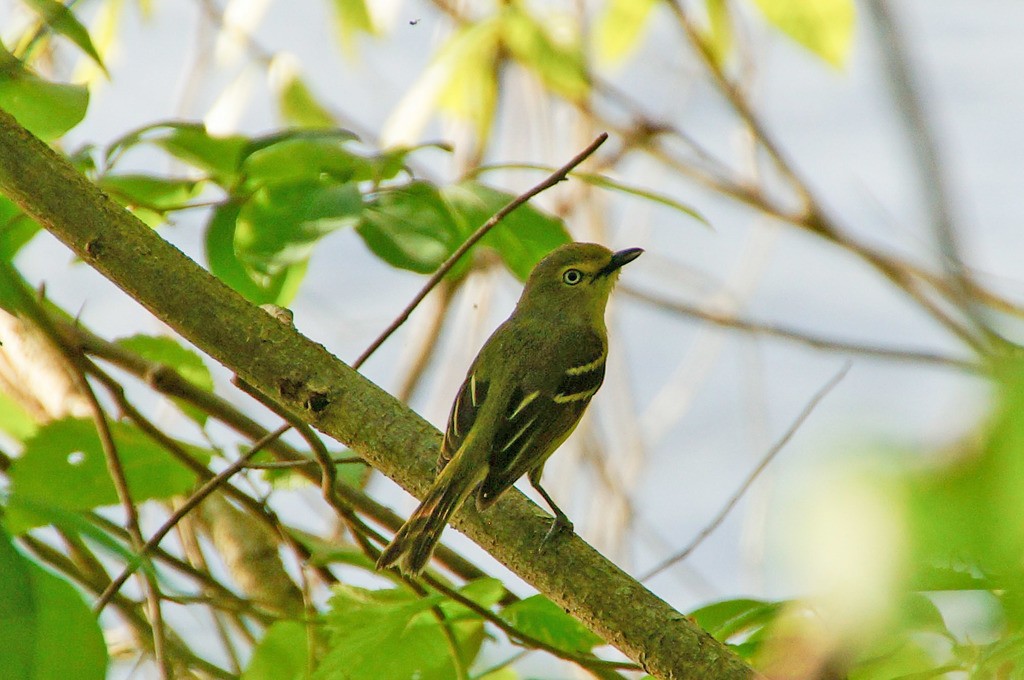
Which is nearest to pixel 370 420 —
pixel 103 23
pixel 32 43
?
pixel 32 43

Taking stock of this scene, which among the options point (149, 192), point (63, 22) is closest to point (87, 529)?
point (63, 22)

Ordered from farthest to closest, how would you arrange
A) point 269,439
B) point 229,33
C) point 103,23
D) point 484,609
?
point 229,33
point 103,23
point 269,439
point 484,609

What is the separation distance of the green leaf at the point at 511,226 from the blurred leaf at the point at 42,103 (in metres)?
0.75

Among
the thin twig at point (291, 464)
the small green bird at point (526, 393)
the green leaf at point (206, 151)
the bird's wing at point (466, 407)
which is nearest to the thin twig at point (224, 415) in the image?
the thin twig at point (291, 464)

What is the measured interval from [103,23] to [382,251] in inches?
84.1

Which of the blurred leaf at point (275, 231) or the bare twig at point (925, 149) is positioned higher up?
the blurred leaf at point (275, 231)

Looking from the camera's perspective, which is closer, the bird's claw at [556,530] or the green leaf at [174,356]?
the bird's claw at [556,530]

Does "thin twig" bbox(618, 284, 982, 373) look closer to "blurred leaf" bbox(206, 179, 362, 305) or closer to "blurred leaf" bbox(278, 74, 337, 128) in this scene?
"blurred leaf" bbox(278, 74, 337, 128)

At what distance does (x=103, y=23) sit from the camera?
12.2 ft

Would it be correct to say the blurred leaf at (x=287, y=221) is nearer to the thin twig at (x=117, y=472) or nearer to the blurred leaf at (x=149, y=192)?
the blurred leaf at (x=149, y=192)

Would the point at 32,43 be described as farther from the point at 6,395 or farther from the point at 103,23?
the point at 103,23

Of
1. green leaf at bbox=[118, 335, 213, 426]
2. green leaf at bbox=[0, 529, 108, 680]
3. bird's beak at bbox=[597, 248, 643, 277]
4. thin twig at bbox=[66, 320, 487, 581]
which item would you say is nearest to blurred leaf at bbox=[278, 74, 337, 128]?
bird's beak at bbox=[597, 248, 643, 277]

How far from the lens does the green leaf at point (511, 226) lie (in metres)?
2.26

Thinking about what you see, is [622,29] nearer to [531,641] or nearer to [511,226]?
[511,226]
